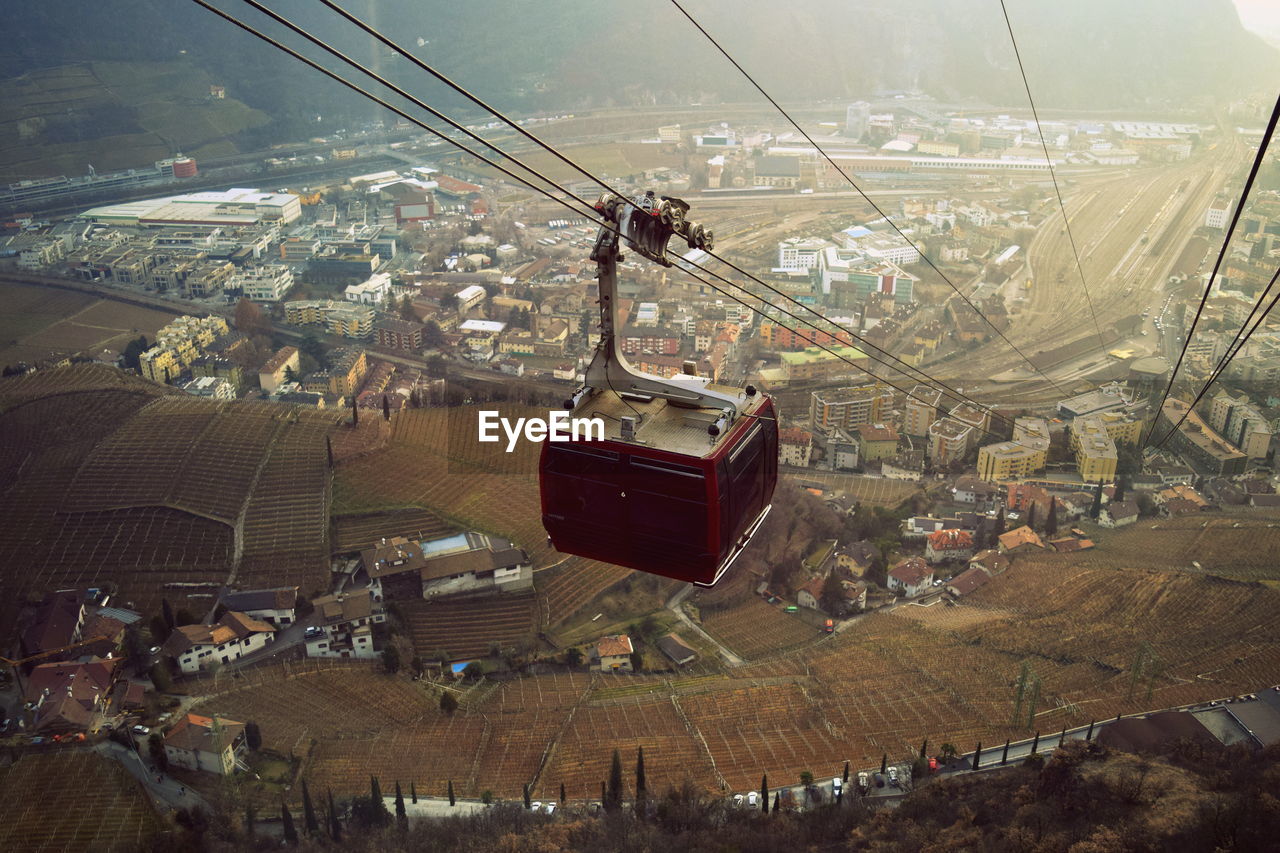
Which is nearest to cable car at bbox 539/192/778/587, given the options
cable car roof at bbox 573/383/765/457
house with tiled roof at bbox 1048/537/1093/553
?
cable car roof at bbox 573/383/765/457

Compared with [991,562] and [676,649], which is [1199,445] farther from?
[676,649]

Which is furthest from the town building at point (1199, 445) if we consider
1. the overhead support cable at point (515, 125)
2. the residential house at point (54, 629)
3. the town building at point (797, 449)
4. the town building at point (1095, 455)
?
the residential house at point (54, 629)

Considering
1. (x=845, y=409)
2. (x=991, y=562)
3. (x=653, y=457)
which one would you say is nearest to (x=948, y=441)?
(x=845, y=409)

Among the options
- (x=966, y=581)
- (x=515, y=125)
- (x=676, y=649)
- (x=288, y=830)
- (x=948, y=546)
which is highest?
(x=515, y=125)

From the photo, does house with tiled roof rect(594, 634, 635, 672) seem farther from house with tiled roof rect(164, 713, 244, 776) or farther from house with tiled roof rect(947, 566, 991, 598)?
house with tiled roof rect(947, 566, 991, 598)

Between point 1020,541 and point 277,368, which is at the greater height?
point 277,368

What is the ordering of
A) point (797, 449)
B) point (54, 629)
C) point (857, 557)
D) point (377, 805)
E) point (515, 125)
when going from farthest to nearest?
point (797, 449) < point (857, 557) < point (54, 629) < point (377, 805) < point (515, 125)
